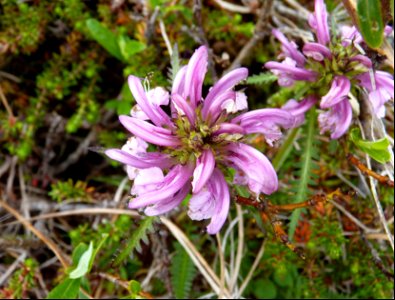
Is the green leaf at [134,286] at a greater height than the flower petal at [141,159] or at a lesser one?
lesser

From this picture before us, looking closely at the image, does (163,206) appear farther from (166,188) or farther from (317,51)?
(317,51)

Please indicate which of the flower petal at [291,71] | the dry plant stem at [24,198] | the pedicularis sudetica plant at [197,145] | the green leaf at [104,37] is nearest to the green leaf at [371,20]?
the pedicularis sudetica plant at [197,145]

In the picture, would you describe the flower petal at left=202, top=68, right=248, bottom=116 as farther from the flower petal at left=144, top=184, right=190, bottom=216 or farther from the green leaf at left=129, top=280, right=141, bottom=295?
the green leaf at left=129, top=280, right=141, bottom=295

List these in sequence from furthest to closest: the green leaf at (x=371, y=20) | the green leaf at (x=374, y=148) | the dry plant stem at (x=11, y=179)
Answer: the dry plant stem at (x=11, y=179), the green leaf at (x=374, y=148), the green leaf at (x=371, y=20)

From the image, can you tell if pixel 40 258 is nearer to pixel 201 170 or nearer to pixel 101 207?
pixel 101 207

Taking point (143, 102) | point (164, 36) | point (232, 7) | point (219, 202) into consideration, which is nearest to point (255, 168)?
point (219, 202)

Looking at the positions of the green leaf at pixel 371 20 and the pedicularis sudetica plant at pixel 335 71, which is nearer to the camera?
the green leaf at pixel 371 20

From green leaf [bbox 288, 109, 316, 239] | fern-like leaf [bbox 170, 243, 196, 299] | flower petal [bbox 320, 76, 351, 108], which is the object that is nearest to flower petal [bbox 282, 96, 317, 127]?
green leaf [bbox 288, 109, 316, 239]

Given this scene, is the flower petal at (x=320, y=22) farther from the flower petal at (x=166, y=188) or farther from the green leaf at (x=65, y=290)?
the green leaf at (x=65, y=290)
